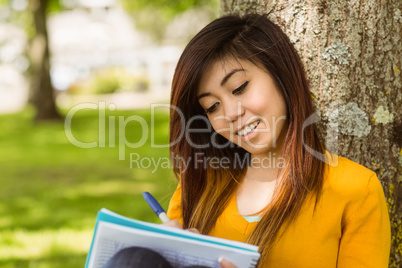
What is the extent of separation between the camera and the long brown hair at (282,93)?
1637mm

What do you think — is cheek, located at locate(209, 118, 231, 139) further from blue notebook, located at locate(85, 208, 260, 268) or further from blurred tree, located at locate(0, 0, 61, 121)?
blurred tree, located at locate(0, 0, 61, 121)

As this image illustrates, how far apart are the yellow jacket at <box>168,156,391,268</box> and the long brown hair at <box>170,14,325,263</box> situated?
0.13 feet

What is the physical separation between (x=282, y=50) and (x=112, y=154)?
768 centimetres

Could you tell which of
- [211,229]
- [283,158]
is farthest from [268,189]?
[211,229]

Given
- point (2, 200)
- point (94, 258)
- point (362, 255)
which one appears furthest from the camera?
point (2, 200)

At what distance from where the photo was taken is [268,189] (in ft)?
5.92

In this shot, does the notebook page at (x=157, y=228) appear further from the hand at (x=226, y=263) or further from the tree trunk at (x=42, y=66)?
the tree trunk at (x=42, y=66)

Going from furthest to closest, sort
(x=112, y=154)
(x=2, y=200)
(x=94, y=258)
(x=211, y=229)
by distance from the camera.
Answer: (x=112, y=154) < (x=2, y=200) < (x=211, y=229) < (x=94, y=258)

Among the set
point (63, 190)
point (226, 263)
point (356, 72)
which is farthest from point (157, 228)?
point (63, 190)

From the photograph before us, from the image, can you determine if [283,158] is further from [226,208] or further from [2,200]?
[2,200]

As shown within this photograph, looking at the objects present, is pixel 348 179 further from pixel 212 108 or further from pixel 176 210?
pixel 176 210

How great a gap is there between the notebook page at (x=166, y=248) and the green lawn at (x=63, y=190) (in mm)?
699

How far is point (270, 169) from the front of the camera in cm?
182

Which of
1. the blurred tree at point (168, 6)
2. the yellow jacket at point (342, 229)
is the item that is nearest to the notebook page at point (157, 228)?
the yellow jacket at point (342, 229)
